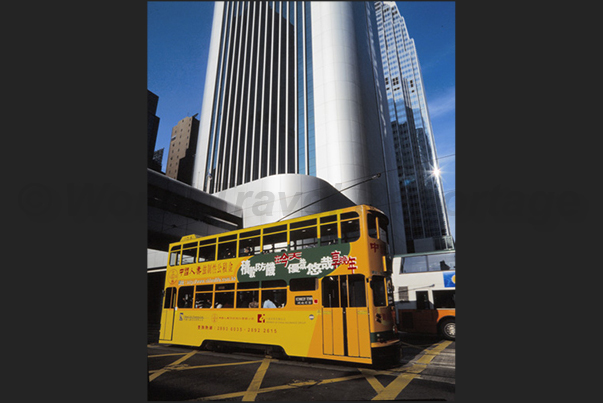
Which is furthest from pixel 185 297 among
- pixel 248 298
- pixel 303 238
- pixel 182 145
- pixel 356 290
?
pixel 182 145

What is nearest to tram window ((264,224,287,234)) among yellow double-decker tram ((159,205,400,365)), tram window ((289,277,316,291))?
yellow double-decker tram ((159,205,400,365))

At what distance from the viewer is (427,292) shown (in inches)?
469

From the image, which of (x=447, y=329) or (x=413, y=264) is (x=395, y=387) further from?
(x=413, y=264)

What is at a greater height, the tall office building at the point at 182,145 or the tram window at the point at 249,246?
the tall office building at the point at 182,145

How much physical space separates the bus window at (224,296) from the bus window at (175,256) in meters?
2.42

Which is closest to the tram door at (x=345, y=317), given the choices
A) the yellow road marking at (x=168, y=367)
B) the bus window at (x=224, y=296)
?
the bus window at (x=224, y=296)

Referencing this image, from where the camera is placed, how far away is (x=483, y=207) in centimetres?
332

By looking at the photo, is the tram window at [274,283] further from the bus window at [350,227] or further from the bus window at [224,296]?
the bus window at [350,227]

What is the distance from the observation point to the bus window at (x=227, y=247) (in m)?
8.55

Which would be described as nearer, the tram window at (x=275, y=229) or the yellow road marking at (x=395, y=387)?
the yellow road marking at (x=395, y=387)

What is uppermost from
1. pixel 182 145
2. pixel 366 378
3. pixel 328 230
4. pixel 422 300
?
pixel 182 145

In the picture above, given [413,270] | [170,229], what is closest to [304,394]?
[413,270]

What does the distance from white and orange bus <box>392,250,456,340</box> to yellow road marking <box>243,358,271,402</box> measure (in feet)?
24.2

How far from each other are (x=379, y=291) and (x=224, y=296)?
15.1 feet
